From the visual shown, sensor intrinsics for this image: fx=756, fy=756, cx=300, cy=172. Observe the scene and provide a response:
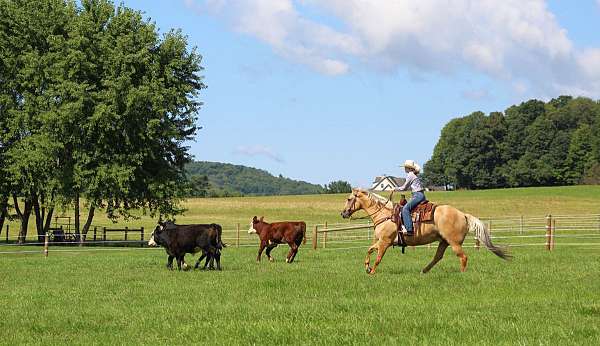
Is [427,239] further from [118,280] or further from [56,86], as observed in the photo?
[56,86]

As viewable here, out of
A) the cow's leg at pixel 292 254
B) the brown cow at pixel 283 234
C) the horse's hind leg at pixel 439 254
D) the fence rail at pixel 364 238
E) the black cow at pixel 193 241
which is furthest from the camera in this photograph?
the fence rail at pixel 364 238

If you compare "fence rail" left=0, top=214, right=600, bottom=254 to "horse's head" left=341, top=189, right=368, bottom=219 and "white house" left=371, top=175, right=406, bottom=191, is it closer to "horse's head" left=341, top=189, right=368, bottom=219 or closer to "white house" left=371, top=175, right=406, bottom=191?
"white house" left=371, top=175, right=406, bottom=191

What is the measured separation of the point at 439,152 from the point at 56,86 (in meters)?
101

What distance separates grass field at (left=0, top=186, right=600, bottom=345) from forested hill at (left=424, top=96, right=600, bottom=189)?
3852 inches

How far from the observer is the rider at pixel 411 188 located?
672 inches

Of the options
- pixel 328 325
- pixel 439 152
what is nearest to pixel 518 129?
pixel 439 152

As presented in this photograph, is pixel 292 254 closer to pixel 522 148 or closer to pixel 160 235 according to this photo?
pixel 160 235

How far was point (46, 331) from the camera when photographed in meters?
10.1

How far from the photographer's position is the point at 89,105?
42.2 metres

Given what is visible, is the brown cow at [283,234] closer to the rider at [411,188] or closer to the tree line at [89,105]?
the rider at [411,188]

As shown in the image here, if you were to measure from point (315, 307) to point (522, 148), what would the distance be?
114612mm

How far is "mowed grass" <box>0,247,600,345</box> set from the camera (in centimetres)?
895

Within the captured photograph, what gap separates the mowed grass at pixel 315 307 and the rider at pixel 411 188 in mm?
1134

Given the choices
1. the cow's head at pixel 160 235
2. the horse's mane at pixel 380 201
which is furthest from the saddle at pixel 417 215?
the cow's head at pixel 160 235
